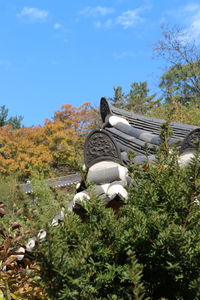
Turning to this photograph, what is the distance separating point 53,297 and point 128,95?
27999 mm

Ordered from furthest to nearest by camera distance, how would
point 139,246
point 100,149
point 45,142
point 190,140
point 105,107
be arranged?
1. point 45,142
2. point 105,107
3. point 100,149
4. point 190,140
5. point 139,246

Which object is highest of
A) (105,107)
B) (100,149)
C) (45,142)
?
(45,142)

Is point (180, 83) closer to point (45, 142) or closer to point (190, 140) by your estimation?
point (45, 142)

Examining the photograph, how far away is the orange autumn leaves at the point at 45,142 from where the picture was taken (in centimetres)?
2269

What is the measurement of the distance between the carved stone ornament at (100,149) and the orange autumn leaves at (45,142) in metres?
17.9

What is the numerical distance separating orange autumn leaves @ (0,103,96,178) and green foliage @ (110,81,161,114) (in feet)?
6.60

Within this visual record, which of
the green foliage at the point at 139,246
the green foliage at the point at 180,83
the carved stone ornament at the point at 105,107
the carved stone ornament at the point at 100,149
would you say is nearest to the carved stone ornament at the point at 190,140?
the carved stone ornament at the point at 100,149

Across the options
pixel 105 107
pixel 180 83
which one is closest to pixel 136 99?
pixel 180 83

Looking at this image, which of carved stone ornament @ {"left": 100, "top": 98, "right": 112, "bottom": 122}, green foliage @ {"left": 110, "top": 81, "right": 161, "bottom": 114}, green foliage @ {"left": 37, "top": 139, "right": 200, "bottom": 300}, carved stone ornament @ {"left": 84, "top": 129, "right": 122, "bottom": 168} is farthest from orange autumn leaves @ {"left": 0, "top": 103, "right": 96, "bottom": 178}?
green foliage @ {"left": 37, "top": 139, "right": 200, "bottom": 300}

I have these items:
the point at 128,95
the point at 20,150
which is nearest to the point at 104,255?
the point at 20,150

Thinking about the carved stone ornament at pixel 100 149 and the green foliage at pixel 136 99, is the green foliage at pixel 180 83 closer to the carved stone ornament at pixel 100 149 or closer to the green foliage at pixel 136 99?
the green foliage at pixel 136 99

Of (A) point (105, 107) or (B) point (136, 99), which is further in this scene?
(B) point (136, 99)

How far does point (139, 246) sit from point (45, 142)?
→ 22.9m

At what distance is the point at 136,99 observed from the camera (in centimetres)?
2770
